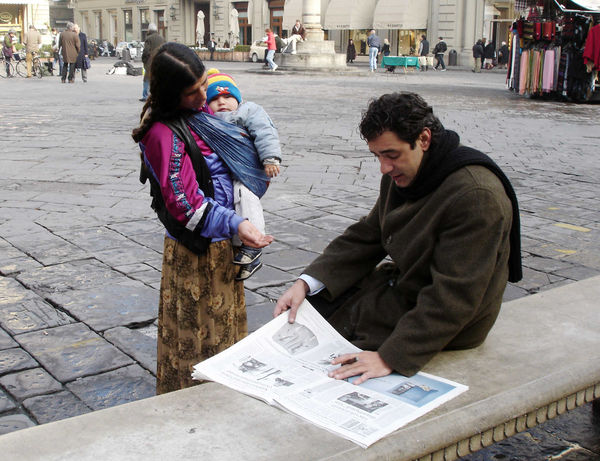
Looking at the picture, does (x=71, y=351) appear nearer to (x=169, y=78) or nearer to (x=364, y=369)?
(x=169, y=78)

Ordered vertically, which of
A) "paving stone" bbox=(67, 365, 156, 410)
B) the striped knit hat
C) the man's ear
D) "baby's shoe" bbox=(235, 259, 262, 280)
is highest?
the striped knit hat

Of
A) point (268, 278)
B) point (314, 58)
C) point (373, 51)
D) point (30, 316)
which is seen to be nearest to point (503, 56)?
point (373, 51)

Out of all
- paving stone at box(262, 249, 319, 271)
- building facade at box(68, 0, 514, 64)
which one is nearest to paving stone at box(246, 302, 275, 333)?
paving stone at box(262, 249, 319, 271)

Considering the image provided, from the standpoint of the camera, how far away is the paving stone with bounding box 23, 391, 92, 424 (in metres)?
2.52

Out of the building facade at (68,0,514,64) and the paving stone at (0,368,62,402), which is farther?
the building facade at (68,0,514,64)

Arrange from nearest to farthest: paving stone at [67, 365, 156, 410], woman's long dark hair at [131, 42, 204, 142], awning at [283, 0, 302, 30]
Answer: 1. woman's long dark hair at [131, 42, 204, 142]
2. paving stone at [67, 365, 156, 410]
3. awning at [283, 0, 302, 30]

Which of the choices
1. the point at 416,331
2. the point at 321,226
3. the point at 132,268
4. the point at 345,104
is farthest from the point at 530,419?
the point at 345,104

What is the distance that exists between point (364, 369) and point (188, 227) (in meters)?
0.71

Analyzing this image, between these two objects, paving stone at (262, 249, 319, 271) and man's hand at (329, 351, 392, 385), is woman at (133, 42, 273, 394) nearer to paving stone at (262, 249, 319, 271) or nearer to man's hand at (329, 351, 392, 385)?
man's hand at (329, 351, 392, 385)

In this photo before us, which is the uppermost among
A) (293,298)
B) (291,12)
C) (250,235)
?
(291,12)

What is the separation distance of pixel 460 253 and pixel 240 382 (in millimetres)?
646

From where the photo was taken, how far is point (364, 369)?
6.14 feet

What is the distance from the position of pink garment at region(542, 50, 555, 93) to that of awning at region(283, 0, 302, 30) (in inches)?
975

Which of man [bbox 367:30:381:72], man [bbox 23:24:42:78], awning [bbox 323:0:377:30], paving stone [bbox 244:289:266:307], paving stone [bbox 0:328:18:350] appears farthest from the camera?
awning [bbox 323:0:377:30]
